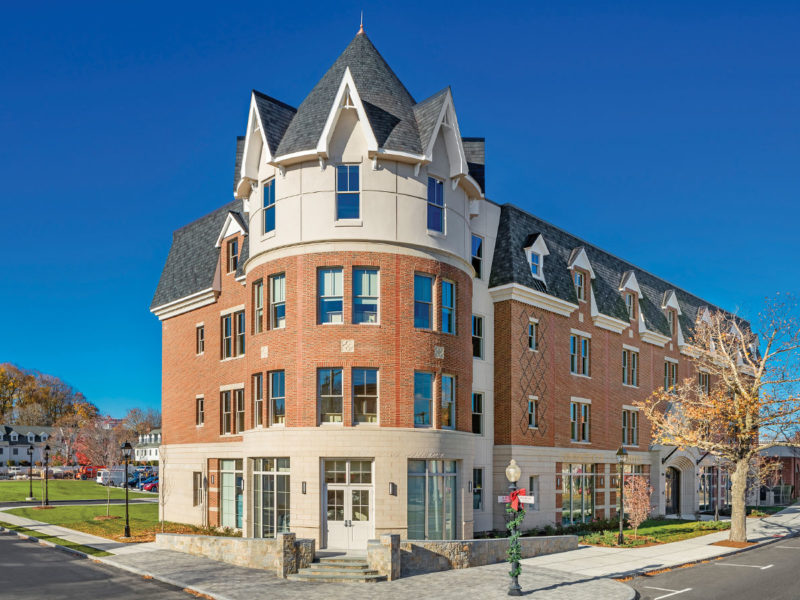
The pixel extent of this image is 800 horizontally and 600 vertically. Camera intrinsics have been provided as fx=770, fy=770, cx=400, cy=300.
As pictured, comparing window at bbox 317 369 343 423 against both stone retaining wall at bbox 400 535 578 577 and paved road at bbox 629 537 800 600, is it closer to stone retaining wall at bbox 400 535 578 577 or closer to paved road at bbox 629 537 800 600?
stone retaining wall at bbox 400 535 578 577

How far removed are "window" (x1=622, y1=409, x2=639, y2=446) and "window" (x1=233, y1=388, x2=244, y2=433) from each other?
21684mm

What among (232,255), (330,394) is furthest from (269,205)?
(232,255)

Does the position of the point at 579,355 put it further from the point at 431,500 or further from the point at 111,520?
the point at 111,520

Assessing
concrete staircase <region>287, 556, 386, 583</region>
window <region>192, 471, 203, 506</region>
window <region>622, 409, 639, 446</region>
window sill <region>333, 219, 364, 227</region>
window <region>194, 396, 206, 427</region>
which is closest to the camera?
concrete staircase <region>287, 556, 386, 583</region>

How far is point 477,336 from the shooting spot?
34.1 m

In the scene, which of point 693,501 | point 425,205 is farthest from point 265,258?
point 693,501

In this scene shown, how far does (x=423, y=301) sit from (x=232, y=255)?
1277 centimetres

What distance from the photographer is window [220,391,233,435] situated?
3512cm

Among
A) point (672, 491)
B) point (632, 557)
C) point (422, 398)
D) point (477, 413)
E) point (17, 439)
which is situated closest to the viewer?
point (422, 398)

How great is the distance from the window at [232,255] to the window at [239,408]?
5.77 m

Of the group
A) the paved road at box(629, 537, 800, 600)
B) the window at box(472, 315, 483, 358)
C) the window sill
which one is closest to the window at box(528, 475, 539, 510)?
the window at box(472, 315, 483, 358)

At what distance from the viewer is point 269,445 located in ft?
87.0

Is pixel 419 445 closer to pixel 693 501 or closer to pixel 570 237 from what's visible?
pixel 570 237

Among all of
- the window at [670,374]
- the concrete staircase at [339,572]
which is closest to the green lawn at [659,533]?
the window at [670,374]
